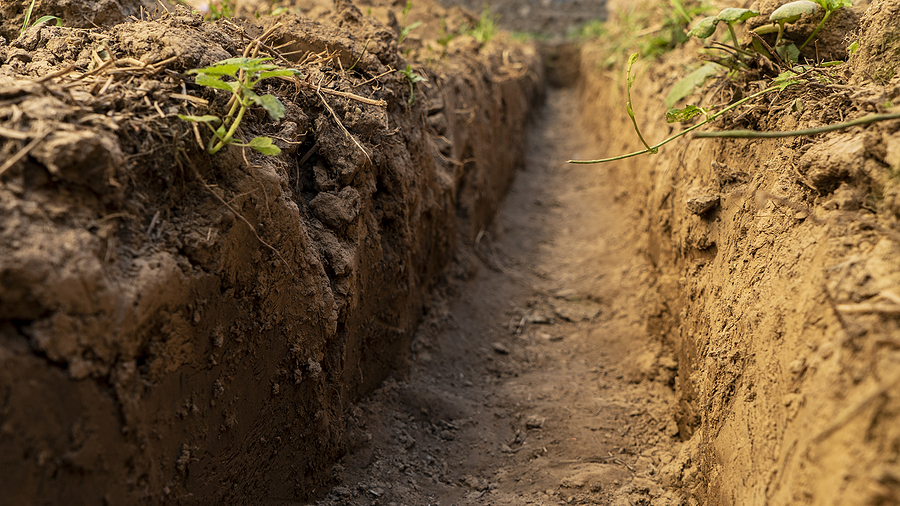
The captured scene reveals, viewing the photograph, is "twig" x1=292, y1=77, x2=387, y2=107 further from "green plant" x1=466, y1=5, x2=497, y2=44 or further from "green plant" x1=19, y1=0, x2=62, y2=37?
"green plant" x1=466, y1=5, x2=497, y2=44

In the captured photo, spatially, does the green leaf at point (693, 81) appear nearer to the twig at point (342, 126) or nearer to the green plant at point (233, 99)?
the twig at point (342, 126)

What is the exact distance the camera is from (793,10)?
2.18 m

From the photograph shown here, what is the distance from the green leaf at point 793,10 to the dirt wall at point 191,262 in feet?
5.18

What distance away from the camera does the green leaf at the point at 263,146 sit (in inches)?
65.2

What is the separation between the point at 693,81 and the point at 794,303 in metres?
1.58

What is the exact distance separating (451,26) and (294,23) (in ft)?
12.2


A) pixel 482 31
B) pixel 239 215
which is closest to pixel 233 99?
pixel 239 215

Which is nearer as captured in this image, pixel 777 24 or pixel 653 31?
pixel 777 24

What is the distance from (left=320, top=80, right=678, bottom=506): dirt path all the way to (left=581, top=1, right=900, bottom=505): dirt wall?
0.25 metres

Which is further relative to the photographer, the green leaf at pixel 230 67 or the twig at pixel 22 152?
the green leaf at pixel 230 67

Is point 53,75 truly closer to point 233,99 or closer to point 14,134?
point 14,134

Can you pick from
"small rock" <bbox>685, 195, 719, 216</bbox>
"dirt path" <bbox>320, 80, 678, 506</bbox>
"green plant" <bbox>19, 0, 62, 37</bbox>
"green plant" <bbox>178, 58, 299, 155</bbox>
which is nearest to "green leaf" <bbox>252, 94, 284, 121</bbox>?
"green plant" <bbox>178, 58, 299, 155</bbox>

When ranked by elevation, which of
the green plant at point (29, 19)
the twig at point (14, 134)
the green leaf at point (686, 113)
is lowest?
the twig at point (14, 134)

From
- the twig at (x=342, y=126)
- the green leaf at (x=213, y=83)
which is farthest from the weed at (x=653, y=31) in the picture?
the green leaf at (x=213, y=83)
